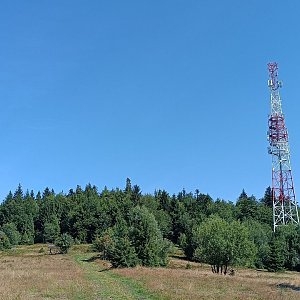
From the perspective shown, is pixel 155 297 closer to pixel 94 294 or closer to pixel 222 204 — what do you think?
pixel 94 294

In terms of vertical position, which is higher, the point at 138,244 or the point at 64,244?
the point at 64,244

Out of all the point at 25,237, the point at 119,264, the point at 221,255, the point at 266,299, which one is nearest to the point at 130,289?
the point at 266,299

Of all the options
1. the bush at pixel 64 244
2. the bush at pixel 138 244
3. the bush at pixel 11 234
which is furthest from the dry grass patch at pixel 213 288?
the bush at pixel 11 234

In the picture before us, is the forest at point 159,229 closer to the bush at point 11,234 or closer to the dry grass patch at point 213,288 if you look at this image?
the bush at point 11,234

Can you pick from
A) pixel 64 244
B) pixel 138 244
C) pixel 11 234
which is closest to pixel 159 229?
pixel 138 244

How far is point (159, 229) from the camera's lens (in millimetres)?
82000

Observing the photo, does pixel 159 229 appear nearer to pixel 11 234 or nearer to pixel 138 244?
pixel 138 244

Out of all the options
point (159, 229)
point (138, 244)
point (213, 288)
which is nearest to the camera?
point (213, 288)

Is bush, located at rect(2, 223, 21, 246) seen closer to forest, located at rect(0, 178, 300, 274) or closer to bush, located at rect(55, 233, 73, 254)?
forest, located at rect(0, 178, 300, 274)

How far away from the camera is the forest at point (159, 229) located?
226 ft

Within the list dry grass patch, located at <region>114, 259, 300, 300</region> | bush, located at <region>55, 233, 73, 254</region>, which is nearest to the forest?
bush, located at <region>55, 233, 73, 254</region>

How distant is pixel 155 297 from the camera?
2639 centimetres

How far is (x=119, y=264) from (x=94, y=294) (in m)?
37.7

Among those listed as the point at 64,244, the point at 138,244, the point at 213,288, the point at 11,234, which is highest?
the point at 11,234
